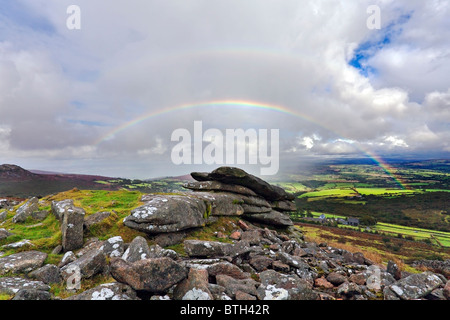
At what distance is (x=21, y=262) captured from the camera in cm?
738

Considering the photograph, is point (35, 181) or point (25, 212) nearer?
point (25, 212)

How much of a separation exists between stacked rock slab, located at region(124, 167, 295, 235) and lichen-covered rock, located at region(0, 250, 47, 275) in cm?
384

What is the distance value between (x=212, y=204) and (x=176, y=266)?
10.2 metres

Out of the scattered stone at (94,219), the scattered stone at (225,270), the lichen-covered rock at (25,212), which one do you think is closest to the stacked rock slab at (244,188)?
the scattered stone at (94,219)

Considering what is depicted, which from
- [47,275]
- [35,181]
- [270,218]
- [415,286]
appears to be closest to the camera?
[47,275]

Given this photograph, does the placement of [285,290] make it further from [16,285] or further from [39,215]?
[39,215]

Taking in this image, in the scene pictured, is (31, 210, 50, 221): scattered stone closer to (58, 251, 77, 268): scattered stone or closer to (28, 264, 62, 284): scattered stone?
(58, 251, 77, 268): scattered stone

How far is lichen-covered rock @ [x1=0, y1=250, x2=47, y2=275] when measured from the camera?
6.99 meters

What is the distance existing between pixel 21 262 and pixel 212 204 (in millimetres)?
11089

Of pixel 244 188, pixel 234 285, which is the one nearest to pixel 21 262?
pixel 234 285

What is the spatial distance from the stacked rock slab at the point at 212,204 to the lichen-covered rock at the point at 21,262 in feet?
12.6

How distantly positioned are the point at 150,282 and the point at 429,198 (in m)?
204

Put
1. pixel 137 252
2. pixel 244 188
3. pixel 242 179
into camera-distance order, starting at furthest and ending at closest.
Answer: pixel 244 188
pixel 242 179
pixel 137 252

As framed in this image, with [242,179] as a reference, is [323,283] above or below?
below
